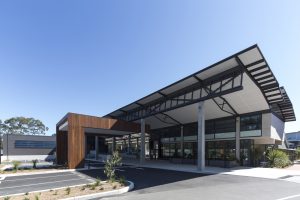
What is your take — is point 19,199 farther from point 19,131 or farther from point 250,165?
point 19,131

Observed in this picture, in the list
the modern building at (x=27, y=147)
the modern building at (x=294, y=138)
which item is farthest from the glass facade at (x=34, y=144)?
the modern building at (x=294, y=138)

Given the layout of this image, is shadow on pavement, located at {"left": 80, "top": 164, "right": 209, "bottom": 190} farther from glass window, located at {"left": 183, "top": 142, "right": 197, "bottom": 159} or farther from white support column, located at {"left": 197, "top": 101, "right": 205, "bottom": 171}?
glass window, located at {"left": 183, "top": 142, "right": 197, "bottom": 159}

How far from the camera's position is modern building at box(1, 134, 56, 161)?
4469 cm

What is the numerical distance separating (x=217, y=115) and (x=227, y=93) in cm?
892

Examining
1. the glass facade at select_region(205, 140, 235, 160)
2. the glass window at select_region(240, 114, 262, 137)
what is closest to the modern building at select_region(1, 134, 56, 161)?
the glass facade at select_region(205, 140, 235, 160)

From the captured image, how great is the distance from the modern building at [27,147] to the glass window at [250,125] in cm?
3558

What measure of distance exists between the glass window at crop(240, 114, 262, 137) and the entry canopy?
746 millimetres

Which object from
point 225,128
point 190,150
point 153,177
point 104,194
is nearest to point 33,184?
point 104,194

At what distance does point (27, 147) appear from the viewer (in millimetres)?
46406

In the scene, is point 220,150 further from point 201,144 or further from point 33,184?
point 33,184

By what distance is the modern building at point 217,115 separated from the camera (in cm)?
1942

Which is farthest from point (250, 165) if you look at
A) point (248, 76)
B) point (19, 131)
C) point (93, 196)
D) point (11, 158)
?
point (19, 131)

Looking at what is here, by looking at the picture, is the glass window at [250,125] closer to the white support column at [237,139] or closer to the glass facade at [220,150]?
the white support column at [237,139]

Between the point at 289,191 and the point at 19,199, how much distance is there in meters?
11.2
